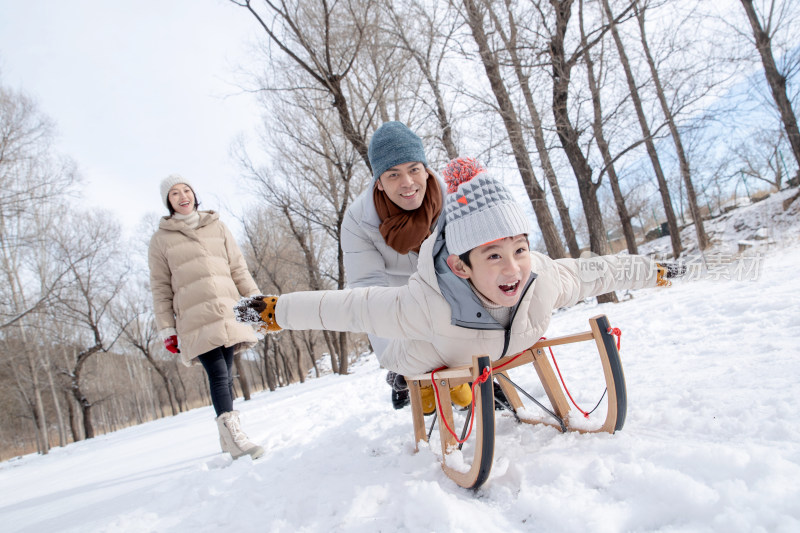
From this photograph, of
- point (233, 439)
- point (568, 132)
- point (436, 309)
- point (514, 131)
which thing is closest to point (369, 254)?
point (436, 309)

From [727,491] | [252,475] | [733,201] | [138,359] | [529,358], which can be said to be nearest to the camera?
[727,491]

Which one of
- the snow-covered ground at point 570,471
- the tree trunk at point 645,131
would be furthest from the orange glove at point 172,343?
the tree trunk at point 645,131

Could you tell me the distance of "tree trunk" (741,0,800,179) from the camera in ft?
32.6

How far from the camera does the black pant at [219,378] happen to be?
2850 millimetres

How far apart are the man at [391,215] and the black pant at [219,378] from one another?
110 centimetres

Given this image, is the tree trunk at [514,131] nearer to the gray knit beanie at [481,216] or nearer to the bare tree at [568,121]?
the bare tree at [568,121]

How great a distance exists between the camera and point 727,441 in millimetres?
1425

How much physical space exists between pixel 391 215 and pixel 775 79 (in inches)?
493

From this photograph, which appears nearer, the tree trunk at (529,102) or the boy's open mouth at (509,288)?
the boy's open mouth at (509,288)

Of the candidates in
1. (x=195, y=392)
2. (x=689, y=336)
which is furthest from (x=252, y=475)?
(x=195, y=392)

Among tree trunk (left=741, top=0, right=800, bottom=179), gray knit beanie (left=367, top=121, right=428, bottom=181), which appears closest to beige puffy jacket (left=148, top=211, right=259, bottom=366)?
gray knit beanie (left=367, top=121, right=428, bottom=181)

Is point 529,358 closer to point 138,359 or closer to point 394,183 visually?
point 394,183

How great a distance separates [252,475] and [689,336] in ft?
9.81

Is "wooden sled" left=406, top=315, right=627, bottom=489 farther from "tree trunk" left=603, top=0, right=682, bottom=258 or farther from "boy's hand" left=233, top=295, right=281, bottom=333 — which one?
"tree trunk" left=603, top=0, right=682, bottom=258
